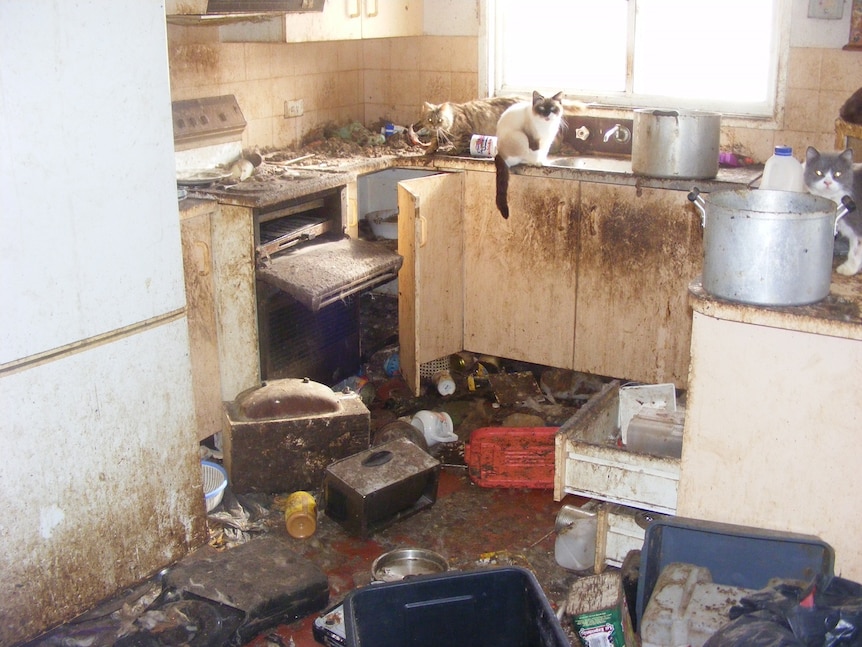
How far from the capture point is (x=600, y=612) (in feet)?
7.43

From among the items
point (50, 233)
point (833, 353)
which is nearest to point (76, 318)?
point (50, 233)

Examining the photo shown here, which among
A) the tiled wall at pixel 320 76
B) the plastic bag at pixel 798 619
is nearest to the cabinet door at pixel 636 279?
the tiled wall at pixel 320 76

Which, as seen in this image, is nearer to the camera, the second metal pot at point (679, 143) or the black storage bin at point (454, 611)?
the black storage bin at point (454, 611)

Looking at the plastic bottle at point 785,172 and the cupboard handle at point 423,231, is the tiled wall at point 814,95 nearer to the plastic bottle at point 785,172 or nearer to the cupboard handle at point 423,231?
the plastic bottle at point 785,172

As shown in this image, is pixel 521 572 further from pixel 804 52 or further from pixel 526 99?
pixel 526 99

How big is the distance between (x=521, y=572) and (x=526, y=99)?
3329 mm

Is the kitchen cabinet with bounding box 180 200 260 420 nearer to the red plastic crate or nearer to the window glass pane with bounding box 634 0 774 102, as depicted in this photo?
the red plastic crate

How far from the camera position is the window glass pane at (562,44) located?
4.41 m

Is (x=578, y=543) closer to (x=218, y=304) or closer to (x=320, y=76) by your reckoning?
(x=218, y=304)

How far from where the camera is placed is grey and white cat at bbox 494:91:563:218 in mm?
4070

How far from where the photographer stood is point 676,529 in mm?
1978

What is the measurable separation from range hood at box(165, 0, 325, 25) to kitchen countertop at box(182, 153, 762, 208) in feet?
2.10

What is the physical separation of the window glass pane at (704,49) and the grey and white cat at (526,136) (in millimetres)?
570

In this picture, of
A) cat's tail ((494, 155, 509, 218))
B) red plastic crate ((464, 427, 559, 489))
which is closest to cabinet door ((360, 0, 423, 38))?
cat's tail ((494, 155, 509, 218))
